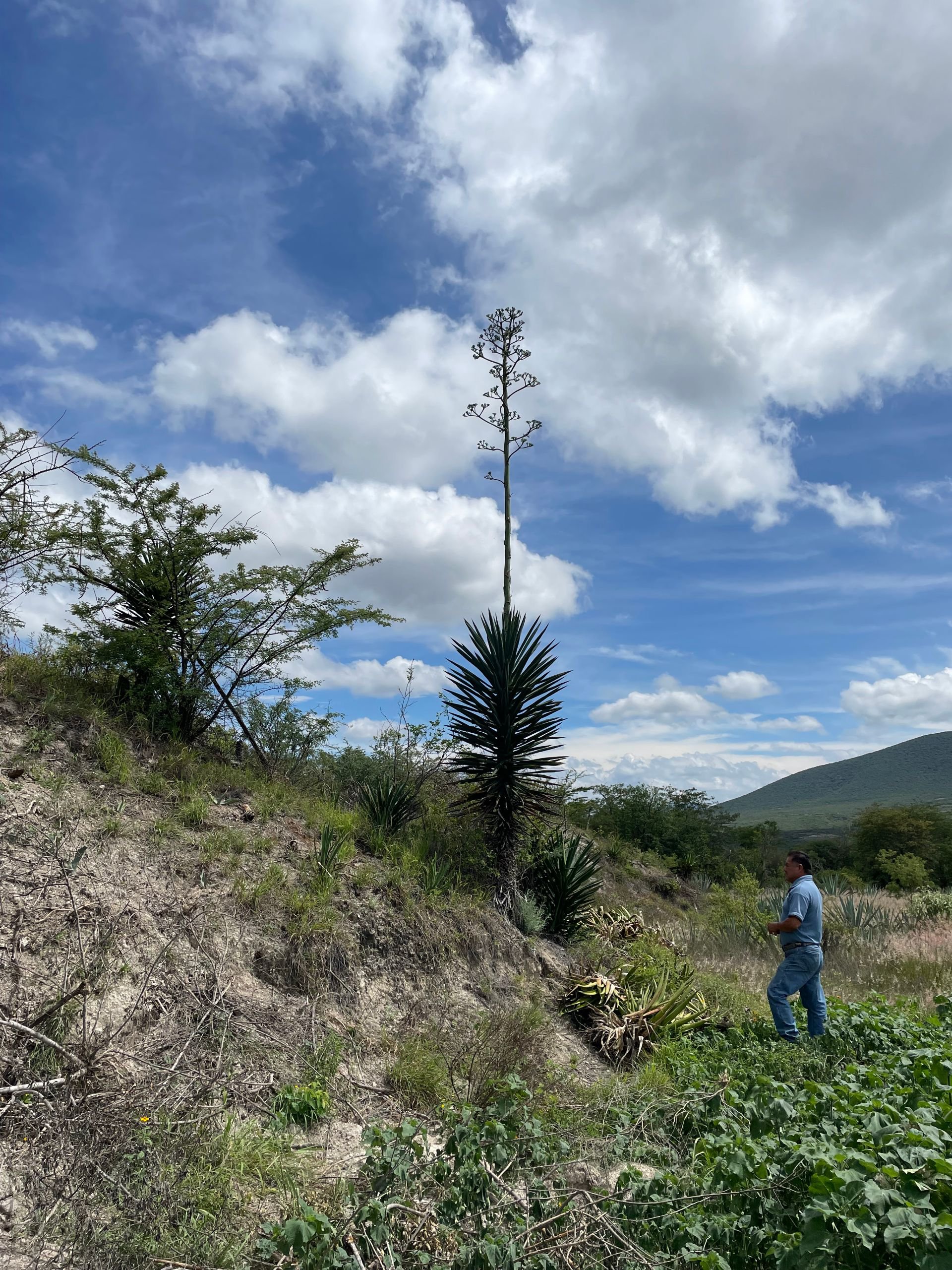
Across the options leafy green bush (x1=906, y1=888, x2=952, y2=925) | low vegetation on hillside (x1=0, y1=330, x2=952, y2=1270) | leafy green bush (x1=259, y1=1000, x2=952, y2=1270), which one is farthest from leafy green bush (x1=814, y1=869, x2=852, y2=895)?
leafy green bush (x1=259, y1=1000, x2=952, y2=1270)

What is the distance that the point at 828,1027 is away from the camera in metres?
6.82

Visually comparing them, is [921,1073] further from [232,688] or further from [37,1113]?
[232,688]

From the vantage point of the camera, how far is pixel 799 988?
23.3 feet

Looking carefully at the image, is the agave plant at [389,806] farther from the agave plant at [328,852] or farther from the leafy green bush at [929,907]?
the leafy green bush at [929,907]

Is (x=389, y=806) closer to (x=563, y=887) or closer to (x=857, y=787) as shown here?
(x=563, y=887)

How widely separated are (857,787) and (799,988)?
611 ft

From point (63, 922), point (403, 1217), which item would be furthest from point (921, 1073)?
point (63, 922)

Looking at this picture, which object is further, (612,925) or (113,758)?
(612,925)

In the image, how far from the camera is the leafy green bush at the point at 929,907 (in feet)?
62.7

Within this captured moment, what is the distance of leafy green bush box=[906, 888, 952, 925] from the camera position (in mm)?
19125

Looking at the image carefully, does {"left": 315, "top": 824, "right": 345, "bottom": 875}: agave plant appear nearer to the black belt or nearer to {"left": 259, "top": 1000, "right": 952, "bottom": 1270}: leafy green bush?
{"left": 259, "top": 1000, "right": 952, "bottom": 1270}: leafy green bush

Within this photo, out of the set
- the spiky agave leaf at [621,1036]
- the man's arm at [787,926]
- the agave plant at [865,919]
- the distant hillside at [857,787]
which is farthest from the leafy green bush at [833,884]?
the distant hillside at [857,787]

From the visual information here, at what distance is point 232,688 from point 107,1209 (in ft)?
20.8

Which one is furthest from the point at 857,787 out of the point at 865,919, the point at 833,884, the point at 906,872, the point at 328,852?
the point at 328,852
